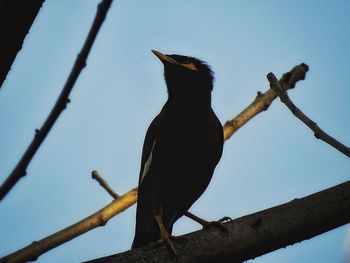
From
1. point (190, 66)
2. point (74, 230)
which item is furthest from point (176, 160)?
point (74, 230)

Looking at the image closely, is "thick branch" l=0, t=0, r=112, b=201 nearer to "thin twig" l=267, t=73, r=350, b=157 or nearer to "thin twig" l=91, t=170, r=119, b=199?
"thin twig" l=267, t=73, r=350, b=157

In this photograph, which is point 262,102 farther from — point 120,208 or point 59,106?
point 59,106

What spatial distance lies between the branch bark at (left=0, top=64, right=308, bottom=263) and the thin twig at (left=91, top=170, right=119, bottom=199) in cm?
6

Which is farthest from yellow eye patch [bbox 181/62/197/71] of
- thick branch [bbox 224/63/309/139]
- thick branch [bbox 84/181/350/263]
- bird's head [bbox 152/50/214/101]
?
thick branch [bbox 84/181/350/263]

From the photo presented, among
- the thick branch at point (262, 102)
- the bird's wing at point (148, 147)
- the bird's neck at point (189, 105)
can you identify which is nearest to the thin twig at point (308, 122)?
the thick branch at point (262, 102)

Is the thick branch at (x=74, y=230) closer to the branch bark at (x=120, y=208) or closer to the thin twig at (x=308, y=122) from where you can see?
the branch bark at (x=120, y=208)

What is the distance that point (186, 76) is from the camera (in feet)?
15.2

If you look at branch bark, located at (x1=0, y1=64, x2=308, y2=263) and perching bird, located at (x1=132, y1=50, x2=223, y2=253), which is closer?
branch bark, located at (x1=0, y1=64, x2=308, y2=263)

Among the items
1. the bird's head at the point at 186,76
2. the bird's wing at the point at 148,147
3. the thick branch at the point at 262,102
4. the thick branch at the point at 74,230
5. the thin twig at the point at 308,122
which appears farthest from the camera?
the bird's head at the point at 186,76

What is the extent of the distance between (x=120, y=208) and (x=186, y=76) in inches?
78.8

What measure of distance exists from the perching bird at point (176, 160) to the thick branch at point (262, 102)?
0.65 meters

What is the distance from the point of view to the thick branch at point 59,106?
1.47 m

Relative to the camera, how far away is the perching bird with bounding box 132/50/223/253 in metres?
4.03

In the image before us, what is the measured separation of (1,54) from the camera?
1.46 meters
